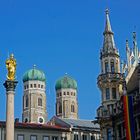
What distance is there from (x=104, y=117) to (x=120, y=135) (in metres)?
5.84

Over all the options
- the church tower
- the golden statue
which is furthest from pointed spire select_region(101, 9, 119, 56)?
the golden statue

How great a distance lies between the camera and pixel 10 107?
2889 inches

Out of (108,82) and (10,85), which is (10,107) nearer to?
(10,85)

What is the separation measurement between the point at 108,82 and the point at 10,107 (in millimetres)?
33673

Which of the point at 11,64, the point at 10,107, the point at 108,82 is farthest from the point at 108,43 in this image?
the point at 10,107

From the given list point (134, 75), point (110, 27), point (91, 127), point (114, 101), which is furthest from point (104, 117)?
point (91, 127)

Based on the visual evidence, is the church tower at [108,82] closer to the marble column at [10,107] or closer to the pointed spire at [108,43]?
the pointed spire at [108,43]

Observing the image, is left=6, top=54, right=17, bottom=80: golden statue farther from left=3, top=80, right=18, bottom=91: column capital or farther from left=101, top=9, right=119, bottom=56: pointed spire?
left=101, top=9, right=119, bottom=56: pointed spire

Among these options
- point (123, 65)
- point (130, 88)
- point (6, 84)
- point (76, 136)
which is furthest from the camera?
point (76, 136)

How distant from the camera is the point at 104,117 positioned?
10181 centimetres

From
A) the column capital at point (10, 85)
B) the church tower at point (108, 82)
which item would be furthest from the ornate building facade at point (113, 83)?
the column capital at point (10, 85)

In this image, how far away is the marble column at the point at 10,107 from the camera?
237 feet

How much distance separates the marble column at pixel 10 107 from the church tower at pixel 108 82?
30397mm

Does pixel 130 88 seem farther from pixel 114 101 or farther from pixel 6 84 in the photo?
pixel 6 84
